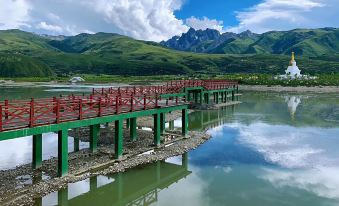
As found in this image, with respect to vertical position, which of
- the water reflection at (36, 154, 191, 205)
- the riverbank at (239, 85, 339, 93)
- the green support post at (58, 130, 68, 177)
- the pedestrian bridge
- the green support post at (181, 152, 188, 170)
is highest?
the riverbank at (239, 85, 339, 93)

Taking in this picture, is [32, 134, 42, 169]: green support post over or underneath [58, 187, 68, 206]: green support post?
over

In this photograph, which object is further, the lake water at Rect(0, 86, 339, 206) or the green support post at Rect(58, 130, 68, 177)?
the green support post at Rect(58, 130, 68, 177)

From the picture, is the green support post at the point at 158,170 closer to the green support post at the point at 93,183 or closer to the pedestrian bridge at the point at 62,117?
the pedestrian bridge at the point at 62,117

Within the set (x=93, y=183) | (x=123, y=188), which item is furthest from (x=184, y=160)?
(x=93, y=183)

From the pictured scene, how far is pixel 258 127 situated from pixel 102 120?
27968mm

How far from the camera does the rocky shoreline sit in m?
22.1

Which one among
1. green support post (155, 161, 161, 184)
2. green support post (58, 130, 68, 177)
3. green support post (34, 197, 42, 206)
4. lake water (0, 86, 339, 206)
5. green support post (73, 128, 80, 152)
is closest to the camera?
green support post (34, 197, 42, 206)

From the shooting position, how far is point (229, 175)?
27625 millimetres

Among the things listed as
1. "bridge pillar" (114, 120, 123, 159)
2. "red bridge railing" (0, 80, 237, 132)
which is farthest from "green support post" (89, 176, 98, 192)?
"red bridge railing" (0, 80, 237, 132)

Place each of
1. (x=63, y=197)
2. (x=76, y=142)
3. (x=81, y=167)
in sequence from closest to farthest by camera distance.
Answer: (x=63, y=197), (x=81, y=167), (x=76, y=142)

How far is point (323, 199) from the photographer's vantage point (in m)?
23.2

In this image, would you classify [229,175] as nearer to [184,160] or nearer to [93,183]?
[184,160]

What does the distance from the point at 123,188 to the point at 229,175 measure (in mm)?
8263

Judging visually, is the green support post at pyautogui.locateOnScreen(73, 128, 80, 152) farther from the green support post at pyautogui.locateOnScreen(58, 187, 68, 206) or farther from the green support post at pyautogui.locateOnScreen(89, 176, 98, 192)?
the green support post at pyautogui.locateOnScreen(58, 187, 68, 206)
